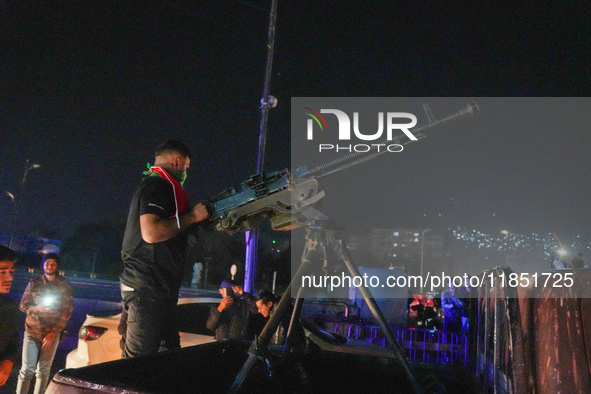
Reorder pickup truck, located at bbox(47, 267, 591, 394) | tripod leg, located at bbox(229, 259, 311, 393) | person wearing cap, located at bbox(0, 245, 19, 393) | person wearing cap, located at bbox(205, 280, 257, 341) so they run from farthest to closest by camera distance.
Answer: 1. person wearing cap, located at bbox(205, 280, 257, 341)
2. person wearing cap, located at bbox(0, 245, 19, 393)
3. tripod leg, located at bbox(229, 259, 311, 393)
4. pickup truck, located at bbox(47, 267, 591, 394)

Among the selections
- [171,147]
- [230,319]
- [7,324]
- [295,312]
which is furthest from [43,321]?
[295,312]

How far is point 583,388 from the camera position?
1.36 metres

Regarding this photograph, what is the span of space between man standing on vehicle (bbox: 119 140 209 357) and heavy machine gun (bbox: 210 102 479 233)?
201mm

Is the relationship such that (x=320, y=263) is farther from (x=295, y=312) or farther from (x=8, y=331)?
(x=8, y=331)

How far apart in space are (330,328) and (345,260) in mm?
5347

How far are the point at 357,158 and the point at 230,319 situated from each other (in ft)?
12.5

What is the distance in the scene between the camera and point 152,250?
110 inches

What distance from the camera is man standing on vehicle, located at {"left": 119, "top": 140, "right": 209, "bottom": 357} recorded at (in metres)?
2.60

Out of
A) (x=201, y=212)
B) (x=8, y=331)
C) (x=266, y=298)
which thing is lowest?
(x=8, y=331)

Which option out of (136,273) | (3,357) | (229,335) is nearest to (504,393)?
(136,273)

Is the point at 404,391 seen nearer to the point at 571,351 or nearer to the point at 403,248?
the point at 571,351

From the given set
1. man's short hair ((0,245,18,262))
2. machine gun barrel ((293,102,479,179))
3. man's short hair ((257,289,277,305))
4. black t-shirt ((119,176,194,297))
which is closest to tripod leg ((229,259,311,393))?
machine gun barrel ((293,102,479,179))

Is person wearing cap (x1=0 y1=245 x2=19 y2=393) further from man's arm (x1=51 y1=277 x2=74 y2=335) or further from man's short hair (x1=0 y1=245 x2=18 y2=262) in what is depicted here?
man's arm (x1=51 y1=277 x2=74 y2=335)

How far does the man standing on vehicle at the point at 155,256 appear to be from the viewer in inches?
102
